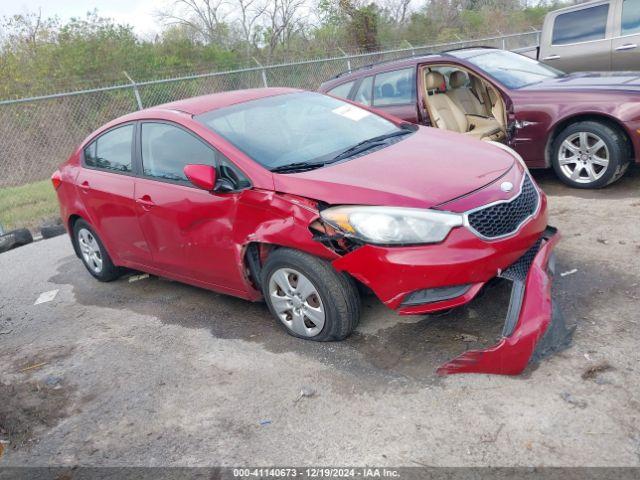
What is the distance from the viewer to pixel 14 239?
8.31 meters

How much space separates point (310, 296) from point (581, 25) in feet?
24.1

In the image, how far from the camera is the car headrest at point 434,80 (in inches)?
280

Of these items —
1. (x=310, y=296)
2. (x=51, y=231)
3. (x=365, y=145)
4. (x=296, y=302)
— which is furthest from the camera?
(x=51, y=231)

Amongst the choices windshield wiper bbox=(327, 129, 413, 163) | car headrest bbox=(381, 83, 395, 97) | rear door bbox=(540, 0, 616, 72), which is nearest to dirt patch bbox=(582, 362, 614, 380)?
windshield wiper bbox=(327, 129, 413, 163)

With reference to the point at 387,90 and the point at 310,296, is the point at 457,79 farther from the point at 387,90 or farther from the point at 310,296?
the point at 310,296

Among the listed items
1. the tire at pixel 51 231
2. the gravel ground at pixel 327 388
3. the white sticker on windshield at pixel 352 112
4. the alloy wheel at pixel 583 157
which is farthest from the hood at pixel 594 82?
the tire at pixel 51 231

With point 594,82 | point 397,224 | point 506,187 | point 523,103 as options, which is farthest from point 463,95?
point 397,224

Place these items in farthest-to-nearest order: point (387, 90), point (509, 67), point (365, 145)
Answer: point (387, 90) < point (509, 67) < point (365, 145)

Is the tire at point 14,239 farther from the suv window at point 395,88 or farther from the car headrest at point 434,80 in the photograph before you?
the car headrest at point 434,80

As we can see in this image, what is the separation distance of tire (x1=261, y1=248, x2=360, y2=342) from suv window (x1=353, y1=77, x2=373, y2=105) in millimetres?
4234

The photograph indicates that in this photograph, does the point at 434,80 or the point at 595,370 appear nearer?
the point at 595,370

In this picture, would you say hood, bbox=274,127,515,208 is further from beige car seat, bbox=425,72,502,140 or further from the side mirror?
beige car seat, bbox=425,72,502,140

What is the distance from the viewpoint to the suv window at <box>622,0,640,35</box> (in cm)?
822

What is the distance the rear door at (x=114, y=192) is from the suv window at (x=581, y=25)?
696cm
